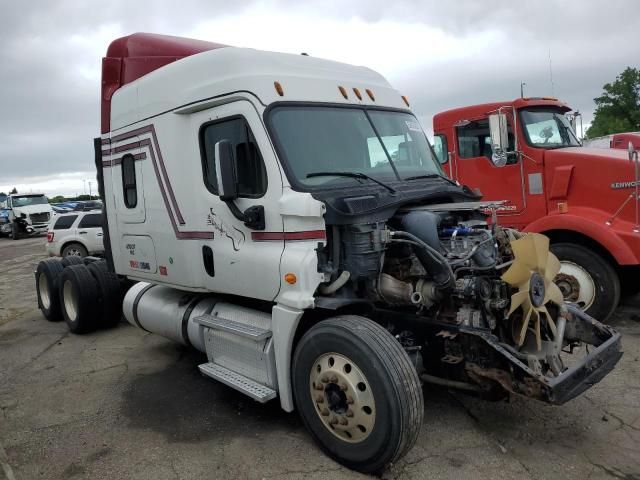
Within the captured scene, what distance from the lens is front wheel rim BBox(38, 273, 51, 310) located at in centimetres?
829

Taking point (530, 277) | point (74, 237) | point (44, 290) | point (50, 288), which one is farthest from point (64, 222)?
point (530, 277)

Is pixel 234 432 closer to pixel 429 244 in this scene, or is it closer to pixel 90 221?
pixel 429 244

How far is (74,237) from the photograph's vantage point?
49.6 ft

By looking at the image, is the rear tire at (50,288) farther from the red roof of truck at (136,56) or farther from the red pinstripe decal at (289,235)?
the red pinstripe decal at (289,235)

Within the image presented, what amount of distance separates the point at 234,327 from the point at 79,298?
364cm

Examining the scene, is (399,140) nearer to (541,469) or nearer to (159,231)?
(159,231)

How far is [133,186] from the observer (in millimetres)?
5664

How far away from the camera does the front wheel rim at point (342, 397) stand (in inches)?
136

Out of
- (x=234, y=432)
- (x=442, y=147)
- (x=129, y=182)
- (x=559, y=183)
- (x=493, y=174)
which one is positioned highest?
(x=442, y=147)

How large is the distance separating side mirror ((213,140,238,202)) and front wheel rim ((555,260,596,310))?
13.9 feet

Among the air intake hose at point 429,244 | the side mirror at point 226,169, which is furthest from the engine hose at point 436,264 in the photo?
the side mirror at point 226,169

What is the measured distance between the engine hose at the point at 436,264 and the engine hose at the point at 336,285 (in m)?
0.49

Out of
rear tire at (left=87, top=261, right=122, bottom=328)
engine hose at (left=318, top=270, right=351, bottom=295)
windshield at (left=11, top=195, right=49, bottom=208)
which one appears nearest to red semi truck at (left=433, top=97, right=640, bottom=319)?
engine hose at (left=318, top=270, right=351, bottom=295)

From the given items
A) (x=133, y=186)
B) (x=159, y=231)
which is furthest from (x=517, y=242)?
(x=133, y=186)
